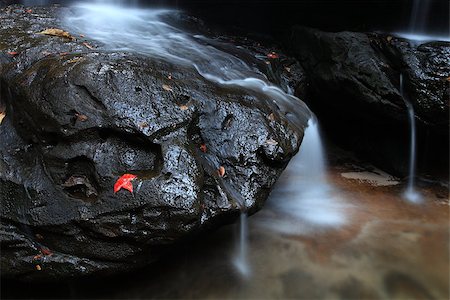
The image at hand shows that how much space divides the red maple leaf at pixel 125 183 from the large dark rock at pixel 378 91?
163 inches

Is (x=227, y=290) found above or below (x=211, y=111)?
below

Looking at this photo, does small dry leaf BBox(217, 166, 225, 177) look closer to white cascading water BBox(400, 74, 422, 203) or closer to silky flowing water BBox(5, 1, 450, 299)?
silky flowing water BBox(5, 1, 450, 299)

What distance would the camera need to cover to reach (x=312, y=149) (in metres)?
5.34

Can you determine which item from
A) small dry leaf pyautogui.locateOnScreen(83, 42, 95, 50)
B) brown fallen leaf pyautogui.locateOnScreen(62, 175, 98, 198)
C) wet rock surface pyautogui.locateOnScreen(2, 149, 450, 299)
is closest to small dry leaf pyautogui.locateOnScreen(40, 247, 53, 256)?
wet rock surface pyautogui.locateOnScreen(2, 149, 450, 299)

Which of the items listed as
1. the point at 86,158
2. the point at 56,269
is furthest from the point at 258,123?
the point at 56,269

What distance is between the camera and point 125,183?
2850mm

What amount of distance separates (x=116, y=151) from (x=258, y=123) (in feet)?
4.70

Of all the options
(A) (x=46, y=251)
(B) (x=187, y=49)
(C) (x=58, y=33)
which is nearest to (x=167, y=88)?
(A) (x=46, y=251)

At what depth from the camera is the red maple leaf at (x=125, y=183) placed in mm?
2832

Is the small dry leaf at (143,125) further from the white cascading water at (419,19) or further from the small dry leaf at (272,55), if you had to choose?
the white cascading water at (419,19)

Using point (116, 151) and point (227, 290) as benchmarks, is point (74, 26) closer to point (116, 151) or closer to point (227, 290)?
point (116, 151)

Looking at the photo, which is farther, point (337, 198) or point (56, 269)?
point (337, 198)

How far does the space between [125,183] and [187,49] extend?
2.81 metres

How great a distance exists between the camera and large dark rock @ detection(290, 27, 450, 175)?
507 cm
